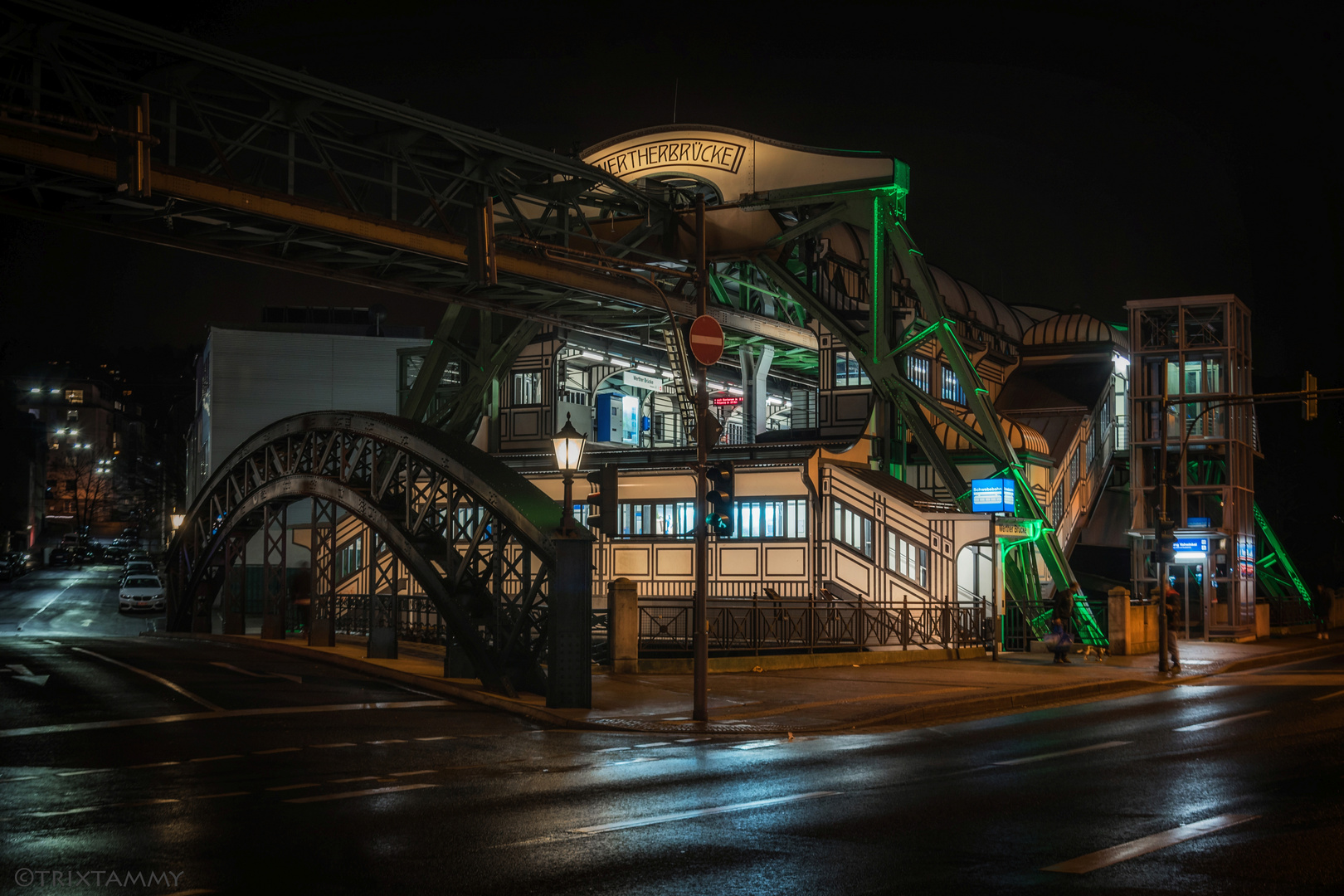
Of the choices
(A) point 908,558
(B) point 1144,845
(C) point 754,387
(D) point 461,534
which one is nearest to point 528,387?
(C) point 754,387

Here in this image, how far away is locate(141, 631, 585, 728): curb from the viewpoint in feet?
56.9

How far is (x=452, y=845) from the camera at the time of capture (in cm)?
884

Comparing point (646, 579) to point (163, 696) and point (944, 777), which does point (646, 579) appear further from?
point (944, 777)

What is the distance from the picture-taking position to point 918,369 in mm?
43719

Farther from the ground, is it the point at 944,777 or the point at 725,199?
the point at 725,199

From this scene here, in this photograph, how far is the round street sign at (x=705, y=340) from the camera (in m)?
18.2

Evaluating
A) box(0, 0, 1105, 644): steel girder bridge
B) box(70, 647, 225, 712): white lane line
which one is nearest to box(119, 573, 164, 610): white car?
box(0, 0, 1105, 644): steel girder bridge

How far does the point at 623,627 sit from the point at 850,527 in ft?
47.5

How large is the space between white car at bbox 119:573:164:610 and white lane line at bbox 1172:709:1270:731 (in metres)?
44.0

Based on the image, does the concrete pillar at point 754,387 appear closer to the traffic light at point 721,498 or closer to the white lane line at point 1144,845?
the traffic light at point 721,498

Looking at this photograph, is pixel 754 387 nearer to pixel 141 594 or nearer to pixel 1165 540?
pixel 1165 540

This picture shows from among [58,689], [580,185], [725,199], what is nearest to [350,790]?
[58,689]

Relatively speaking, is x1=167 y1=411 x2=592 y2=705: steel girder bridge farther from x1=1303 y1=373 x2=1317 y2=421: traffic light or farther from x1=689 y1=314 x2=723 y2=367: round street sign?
x1=1303 y1=373 x2=1317 y2=421: traffic light

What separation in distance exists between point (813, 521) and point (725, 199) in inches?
402
